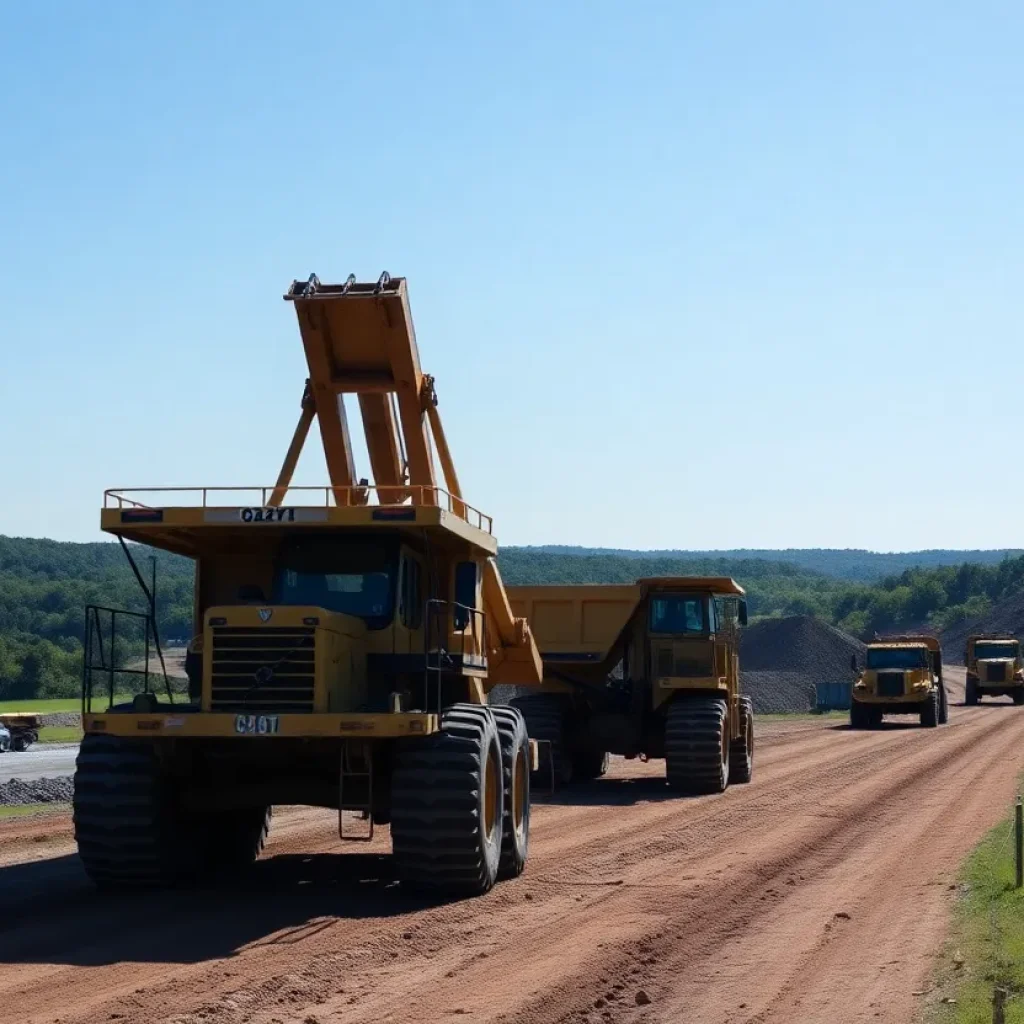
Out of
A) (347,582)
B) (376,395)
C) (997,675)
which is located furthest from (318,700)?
(997,675)

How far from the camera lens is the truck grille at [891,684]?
154ft

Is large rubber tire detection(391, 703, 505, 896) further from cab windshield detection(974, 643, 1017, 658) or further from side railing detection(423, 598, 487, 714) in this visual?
cab windshield detection(974, 643, 1017, 658)

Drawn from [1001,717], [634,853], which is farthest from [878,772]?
[1001,717]

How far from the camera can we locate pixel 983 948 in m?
11.8

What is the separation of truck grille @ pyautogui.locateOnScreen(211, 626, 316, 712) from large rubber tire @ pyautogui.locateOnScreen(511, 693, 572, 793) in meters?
12.5

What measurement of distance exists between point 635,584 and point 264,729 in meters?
14.5

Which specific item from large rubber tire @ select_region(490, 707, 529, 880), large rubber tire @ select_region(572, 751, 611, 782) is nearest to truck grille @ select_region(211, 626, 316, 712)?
large rubber tire @ select_region(490, 707, 529, 880)

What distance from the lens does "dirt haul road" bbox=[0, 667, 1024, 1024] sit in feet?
33.3

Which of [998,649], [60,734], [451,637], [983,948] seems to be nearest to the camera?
[983,948]

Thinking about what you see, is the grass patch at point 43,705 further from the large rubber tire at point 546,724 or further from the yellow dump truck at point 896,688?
the large rubber tire at point 546,724

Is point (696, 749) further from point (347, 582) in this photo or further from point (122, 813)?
point (122, 813)

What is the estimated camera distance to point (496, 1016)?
9.79 meters

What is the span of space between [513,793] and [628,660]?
11924 millimetres

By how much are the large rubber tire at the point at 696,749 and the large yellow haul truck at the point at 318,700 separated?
8.47 meters
